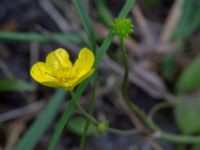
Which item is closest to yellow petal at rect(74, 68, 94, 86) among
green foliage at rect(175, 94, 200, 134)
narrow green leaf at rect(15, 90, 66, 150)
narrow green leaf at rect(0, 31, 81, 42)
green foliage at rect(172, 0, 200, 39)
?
narrow green leaf at rect(15, 90, 66, 150)

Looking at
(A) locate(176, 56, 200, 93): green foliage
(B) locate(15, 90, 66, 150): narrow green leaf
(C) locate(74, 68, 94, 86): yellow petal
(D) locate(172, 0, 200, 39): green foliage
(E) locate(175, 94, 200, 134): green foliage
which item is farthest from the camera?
(D) locate(172, 0, 200, 39): green foliage

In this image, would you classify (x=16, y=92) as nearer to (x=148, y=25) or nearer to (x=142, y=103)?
(x=142, y=103)

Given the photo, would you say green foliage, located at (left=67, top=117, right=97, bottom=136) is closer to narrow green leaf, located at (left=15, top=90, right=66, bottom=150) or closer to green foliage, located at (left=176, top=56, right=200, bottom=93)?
narrow green leaf, located at (left=15, top=90, right=66, bottom=150)

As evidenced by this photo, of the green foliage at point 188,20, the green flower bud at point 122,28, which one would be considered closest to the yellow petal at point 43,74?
the green flower bud at point 122,28

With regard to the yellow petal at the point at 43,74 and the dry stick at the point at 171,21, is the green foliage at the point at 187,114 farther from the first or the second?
the yellow petal at the point at 43,74

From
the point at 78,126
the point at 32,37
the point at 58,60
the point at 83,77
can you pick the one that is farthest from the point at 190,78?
the point at 83,77
